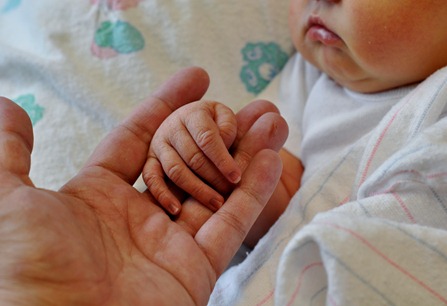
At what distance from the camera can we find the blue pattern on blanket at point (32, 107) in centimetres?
95

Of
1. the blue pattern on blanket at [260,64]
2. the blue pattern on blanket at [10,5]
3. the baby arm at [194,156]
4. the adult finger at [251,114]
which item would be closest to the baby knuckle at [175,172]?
the baby arm at [194,156]

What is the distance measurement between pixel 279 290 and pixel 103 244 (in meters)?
0.20

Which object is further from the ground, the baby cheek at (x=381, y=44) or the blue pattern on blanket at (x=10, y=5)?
the blue pattern on blanket at (x=10, y=5)

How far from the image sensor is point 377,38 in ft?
2.52

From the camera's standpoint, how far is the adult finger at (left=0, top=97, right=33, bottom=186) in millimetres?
600

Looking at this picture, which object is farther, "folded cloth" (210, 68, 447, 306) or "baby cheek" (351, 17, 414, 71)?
"baby cheek" (351, 17, 414, 71)

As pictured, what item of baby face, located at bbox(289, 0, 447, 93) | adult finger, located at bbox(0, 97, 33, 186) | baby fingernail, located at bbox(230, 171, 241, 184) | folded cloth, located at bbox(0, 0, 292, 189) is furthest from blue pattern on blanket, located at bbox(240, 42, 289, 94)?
adult finger, located at bbox(0, 97, 33, 186)

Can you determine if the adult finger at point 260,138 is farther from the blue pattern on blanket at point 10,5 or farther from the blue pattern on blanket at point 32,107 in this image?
the blue pattern on blanket at point 10,5

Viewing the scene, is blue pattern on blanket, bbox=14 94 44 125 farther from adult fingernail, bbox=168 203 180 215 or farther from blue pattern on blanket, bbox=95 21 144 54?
adult fingernail, bbox=168 203 180 215

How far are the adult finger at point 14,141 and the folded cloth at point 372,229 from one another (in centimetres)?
30

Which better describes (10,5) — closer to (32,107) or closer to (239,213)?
(32,107)

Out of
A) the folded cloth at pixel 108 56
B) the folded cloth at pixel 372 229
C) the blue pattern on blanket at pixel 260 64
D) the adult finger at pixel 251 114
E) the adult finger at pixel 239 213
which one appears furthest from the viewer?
the blue pattern on blanket at pixel 260 64

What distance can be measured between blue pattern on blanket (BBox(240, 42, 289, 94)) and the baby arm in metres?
0.30

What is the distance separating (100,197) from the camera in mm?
679
